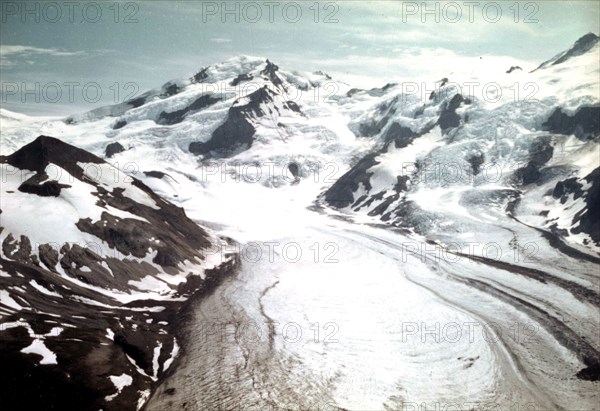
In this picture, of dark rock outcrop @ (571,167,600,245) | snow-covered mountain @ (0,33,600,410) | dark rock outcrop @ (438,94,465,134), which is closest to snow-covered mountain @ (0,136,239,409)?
snow-covered mountain @ (0,33,600,410)

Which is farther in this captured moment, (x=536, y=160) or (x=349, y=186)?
(x=349, y=186)

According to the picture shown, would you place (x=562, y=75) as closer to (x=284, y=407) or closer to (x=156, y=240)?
(x=156, y=240)

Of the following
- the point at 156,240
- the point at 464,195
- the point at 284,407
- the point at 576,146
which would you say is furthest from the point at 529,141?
the point at 284,407

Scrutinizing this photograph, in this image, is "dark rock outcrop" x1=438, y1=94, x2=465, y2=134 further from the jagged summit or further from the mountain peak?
the mountain peak

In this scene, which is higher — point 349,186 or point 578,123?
point 578,123

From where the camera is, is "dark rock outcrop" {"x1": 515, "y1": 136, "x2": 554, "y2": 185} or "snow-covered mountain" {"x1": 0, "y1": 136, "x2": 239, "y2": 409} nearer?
"snow-covered mountain" {"x1": 0, "y1": 136, "x2": 239, "y2": 409}

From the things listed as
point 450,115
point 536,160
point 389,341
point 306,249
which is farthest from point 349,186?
point 389,341

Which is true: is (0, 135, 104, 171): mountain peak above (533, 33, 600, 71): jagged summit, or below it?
below

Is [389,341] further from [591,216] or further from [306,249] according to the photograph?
[591,216]
